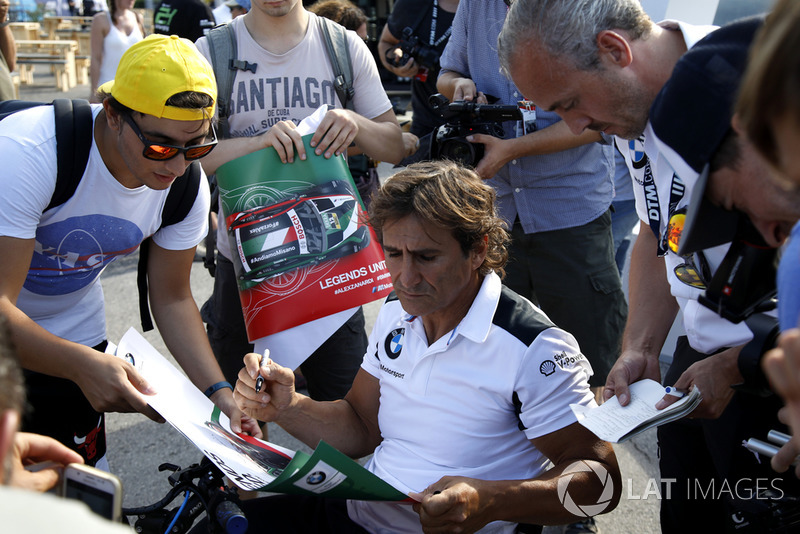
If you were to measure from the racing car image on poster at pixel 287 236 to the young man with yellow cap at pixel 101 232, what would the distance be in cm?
17

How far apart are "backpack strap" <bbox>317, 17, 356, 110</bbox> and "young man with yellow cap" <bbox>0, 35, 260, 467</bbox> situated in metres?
0.74

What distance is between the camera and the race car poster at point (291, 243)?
2508mm

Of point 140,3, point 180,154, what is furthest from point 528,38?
point 140,3

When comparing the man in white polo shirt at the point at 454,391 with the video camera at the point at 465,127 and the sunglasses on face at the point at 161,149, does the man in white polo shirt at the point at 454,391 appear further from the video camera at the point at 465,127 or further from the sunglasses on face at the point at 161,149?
the video camera at the point at 465,127

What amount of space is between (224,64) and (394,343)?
1333mm

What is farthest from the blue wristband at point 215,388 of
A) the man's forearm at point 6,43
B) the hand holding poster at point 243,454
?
the man's forearm at point 6,43

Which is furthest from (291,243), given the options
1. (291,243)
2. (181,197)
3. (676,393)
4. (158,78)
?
(676,393)

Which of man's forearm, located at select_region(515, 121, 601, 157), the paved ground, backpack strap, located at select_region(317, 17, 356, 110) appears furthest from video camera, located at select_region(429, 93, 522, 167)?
the paved ground

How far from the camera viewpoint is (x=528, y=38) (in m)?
1.90

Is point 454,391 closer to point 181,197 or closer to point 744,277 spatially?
point 744,277

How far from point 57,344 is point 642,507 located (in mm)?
2352

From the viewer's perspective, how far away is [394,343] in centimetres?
219

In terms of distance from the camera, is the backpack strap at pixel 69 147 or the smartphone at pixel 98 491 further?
the backpack strap at pixel 69 147

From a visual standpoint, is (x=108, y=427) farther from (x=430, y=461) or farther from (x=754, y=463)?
(x=754, y=463)
